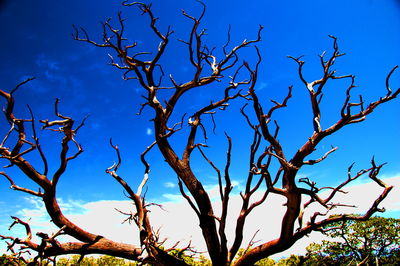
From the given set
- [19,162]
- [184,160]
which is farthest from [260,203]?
[19,162]

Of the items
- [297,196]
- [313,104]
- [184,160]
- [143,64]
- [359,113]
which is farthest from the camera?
[143,64]

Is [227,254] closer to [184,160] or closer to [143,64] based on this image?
[184,160]

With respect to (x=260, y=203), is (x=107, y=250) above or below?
below

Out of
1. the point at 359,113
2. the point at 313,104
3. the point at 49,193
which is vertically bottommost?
the point at 49,193

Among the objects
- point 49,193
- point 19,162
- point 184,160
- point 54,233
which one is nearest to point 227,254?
point 184,160

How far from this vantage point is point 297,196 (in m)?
4.93

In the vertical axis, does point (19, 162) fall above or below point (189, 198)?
above

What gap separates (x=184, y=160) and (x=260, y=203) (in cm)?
195

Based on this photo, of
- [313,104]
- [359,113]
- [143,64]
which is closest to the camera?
[359,113]

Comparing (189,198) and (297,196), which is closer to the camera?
(297,196)

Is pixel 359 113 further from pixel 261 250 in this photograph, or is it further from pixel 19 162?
pixel 19 162

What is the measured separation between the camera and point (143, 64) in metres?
6.92

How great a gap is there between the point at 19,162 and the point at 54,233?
158 centimetres

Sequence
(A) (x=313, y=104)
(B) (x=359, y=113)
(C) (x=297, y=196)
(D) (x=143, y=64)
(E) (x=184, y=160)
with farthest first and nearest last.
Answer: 1. (D) (x=143, y=64)
2. (E) (x=184, y=160)
3. (A) (x=313, y=104)
4. (B) (x=359, y=113)
5. (C) (x=297, y=196)
